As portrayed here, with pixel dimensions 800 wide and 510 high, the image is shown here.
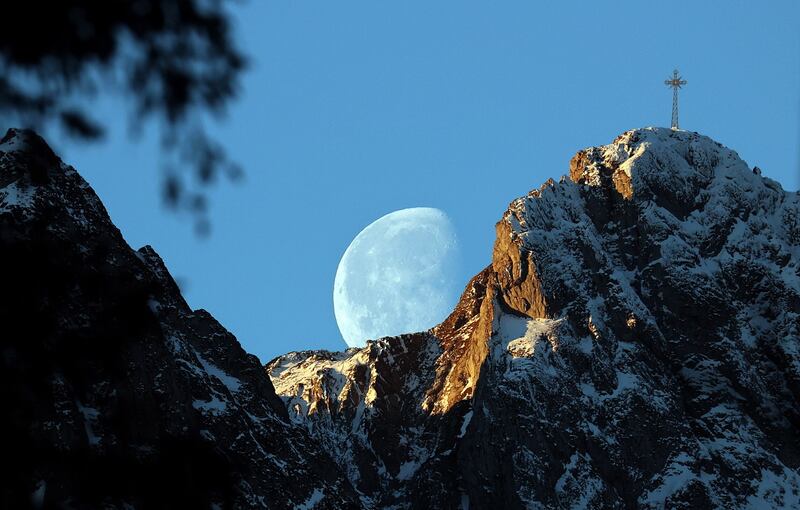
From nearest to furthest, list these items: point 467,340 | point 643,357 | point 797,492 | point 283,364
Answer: point 797,492
point 643,357
point 467,340
point 283,364

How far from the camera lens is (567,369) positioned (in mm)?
127062

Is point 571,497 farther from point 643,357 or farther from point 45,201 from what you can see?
point 45,201

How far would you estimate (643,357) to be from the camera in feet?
428

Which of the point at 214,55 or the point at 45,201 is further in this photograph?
the point at 45,201

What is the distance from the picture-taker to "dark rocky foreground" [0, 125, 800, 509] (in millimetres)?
119875

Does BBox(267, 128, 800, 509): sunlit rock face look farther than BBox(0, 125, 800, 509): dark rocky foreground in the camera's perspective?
Yes

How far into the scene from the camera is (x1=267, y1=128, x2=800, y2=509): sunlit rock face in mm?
121688

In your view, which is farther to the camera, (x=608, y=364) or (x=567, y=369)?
Result: (x=608, y=364)

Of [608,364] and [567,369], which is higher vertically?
[608,364]

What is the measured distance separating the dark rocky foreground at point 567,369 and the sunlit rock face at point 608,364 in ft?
0.56

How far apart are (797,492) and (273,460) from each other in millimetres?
37861

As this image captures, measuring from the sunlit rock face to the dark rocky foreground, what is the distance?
17 centimetres

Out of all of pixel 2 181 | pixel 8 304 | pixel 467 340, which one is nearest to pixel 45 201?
pixel 2 181

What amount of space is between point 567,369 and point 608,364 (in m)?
3.44
